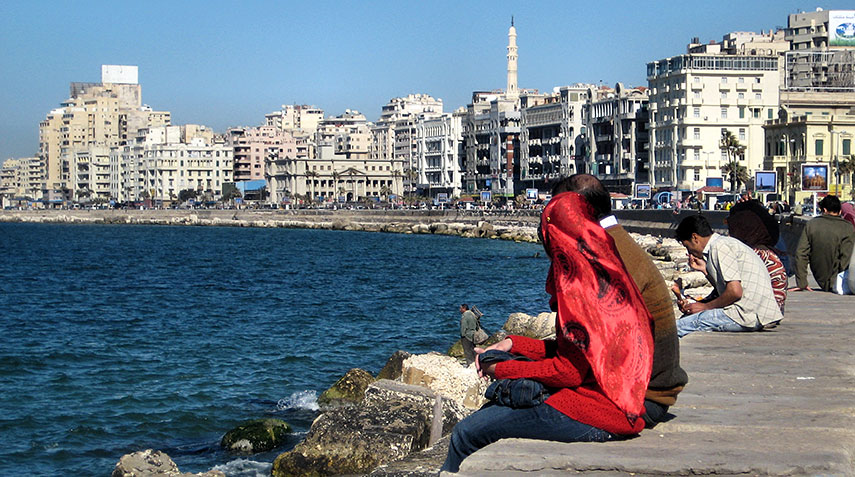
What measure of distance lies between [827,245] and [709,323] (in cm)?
441

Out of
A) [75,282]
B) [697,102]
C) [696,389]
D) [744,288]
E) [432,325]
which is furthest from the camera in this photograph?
[697,102]

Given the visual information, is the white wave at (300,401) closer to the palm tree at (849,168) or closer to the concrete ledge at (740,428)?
the concrete ledge at (740,428)

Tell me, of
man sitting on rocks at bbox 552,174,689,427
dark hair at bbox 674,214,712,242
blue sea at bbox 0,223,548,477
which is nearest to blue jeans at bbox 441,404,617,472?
man sitting on rocks at bbox 552,174,689,427

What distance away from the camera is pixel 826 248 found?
43.8 feet

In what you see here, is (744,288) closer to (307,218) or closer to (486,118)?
(307,218)

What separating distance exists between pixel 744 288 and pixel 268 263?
51.7 metres

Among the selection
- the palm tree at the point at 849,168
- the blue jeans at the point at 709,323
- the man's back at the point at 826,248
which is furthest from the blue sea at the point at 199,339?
the palm tree at the point at 849,168

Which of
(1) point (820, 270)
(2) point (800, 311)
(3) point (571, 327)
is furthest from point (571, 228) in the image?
(1) point (820, 270)

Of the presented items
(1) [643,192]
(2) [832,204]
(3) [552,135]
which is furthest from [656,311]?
(3) [552,135]

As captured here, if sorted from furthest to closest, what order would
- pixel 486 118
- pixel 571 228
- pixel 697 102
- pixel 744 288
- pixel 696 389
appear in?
pixel 486 118, pixel 697 102, pixel 744 288, pixel 696 389, pixel 571 228

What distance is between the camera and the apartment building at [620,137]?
334ft

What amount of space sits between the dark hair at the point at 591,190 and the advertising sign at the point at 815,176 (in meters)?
31.9

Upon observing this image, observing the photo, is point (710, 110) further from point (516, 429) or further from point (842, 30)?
point (516, 429)

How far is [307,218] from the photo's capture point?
413ft
